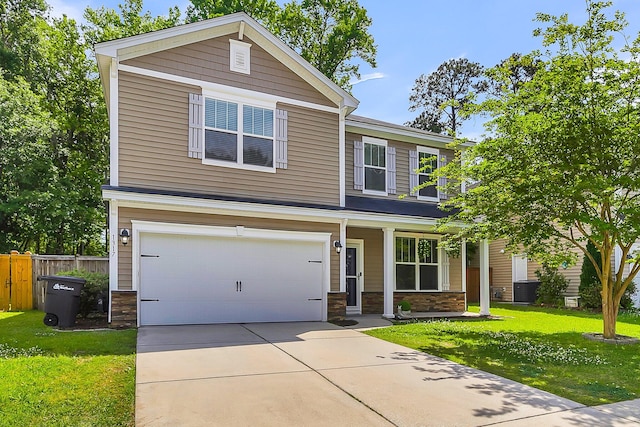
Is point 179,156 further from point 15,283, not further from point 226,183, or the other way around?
point 15,283

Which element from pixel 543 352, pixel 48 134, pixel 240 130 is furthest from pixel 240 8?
pixel 543 352

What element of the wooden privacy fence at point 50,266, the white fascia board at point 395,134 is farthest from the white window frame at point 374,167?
the wooden privacy fence at point 50,266

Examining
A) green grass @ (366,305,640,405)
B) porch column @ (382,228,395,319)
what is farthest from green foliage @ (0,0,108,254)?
green grass @ (366,305,640,405)

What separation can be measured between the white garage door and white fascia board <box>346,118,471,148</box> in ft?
12.6

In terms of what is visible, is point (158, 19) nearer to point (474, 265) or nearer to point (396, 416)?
point (474, 265)

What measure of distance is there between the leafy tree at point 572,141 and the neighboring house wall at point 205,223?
3997mm

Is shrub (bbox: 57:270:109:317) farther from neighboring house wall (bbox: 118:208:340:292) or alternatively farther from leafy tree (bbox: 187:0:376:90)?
leafy tree (bbox: 187:0:376:90)

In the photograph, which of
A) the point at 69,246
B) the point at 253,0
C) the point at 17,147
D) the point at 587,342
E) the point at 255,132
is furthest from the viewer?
the point at 253,0

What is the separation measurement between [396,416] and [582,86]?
22.6 feet

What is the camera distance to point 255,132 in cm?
1076

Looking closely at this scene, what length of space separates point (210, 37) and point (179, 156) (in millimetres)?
2968

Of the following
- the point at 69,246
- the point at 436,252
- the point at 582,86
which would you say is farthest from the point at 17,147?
the point at 582,86

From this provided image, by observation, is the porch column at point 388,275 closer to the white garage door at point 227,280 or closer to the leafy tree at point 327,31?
the white garage door at point 227,280

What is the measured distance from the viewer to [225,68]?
10617 mm
